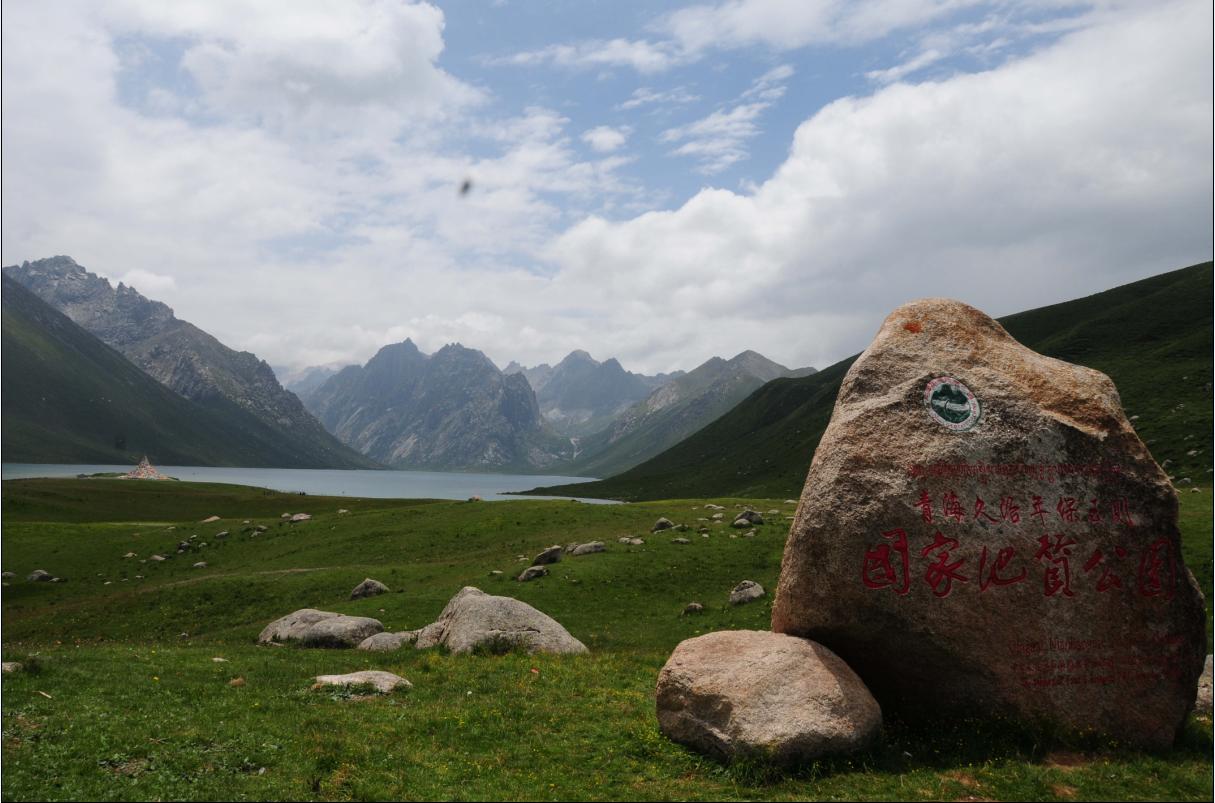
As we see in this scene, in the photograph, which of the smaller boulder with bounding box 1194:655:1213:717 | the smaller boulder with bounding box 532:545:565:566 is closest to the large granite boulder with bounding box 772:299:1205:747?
the smaller boulder with bounding box 1194:655:1213:717

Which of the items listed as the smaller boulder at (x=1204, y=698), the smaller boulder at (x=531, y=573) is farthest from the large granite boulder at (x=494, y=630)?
the smaller boulder at (x=1204, y=698)

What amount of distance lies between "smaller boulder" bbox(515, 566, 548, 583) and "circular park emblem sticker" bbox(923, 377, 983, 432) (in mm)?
28834

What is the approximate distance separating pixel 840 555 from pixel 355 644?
21.1 meters

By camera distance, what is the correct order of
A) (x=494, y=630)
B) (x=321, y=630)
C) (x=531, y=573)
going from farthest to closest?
1. (x=531, y=573)
2. (x=321, y=630)
3. (x=494, y=630)

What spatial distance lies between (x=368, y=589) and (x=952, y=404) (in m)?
33.7

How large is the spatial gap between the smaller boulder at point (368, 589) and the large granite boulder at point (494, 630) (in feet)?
41.9

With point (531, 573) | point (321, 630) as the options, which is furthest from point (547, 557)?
point (321, 630)

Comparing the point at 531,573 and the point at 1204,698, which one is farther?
the point at 531,573

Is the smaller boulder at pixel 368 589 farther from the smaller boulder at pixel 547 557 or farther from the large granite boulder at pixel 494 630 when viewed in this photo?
the large granite boulder at pixel 494 630

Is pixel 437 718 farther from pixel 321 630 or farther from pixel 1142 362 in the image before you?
pixel 1142 362

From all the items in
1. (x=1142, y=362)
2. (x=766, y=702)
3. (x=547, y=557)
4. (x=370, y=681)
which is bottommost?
(x=547, y=557)

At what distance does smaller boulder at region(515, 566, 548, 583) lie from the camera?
40.1m

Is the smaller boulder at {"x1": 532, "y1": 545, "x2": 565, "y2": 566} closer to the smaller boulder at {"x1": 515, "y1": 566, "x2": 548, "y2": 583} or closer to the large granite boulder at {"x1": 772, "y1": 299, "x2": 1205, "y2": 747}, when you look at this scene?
the smaller boulder at {"x1": 515, "y1": 566, "x2": 548, "y2": 583}

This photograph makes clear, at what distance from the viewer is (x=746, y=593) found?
35.2m
